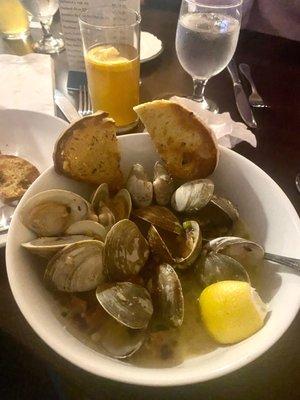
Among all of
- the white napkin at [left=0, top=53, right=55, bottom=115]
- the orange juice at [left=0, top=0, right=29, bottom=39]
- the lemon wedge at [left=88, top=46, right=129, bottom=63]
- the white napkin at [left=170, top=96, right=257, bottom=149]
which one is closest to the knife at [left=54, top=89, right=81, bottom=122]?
the white napkin at [left=0, top=53, right=55, bottom=115]

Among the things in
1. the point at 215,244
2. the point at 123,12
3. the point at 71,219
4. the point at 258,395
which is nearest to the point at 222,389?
the point at 258,395

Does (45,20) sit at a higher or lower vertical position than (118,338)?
higher

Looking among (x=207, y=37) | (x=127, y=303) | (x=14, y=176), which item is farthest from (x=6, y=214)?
(x=207, y=37)

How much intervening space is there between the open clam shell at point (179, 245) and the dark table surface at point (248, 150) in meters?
0.15

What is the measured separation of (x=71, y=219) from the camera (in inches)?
21.0

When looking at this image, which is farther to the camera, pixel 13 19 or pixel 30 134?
pixel 13 19

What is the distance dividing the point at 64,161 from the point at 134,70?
352mm

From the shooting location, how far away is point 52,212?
52cm

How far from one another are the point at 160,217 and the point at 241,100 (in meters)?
0.49

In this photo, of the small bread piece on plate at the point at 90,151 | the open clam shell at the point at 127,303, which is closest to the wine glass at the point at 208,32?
the small bread piece on plate at the point at 90,151

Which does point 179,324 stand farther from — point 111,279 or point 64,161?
point 64,161

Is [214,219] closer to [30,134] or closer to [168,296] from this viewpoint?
[168,296]

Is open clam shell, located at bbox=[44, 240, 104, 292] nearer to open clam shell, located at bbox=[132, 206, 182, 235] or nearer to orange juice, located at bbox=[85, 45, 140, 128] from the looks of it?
open clam shell, located at bbox=[132, 206, 182, 235]

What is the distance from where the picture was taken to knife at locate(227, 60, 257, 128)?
86 centimetres
